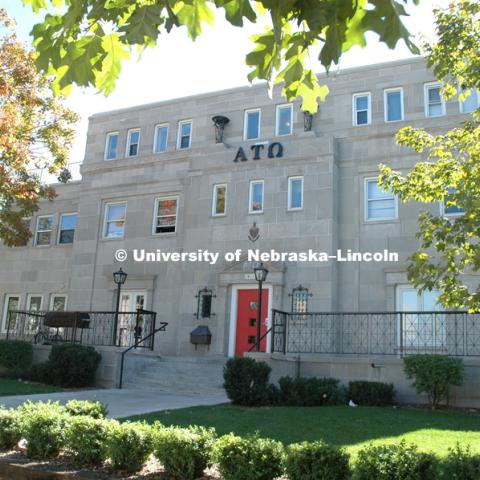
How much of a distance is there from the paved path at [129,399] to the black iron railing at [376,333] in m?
2.96

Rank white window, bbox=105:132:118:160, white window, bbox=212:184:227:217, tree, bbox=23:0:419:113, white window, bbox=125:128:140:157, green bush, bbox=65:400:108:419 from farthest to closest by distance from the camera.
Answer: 1. white window, bbox=105:132:118:160
2. white window, bbox=125:128:140:157
3. white window, bbox=212:184:227:217
4. green bush, bbox=65:400:108:419
5. tree, bbox=23:0:419:113

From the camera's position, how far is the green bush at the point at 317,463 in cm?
629

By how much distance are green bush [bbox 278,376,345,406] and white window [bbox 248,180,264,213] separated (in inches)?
328

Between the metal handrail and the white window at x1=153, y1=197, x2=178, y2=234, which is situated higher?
the white window at x1=153, y1=197, x2=178, y2=234

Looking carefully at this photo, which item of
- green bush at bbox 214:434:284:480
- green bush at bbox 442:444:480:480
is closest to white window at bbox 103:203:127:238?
green bush at bbox 214:434:284:480

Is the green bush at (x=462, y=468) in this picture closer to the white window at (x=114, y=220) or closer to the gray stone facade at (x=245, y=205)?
the gray stone facade at (x=245, y=205)

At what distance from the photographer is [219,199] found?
22.6m

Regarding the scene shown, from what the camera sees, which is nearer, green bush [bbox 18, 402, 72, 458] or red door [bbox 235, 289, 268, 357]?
green bush [bbox 18, 402, 72, 458]

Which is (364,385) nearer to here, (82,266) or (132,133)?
(82,266)

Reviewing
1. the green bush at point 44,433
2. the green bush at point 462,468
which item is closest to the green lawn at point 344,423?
the green bush at point 462,468

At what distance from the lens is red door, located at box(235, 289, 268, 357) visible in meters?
20.8

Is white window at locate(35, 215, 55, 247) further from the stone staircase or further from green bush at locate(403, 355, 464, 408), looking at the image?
green bush at locate(403, 355, 464, 408)

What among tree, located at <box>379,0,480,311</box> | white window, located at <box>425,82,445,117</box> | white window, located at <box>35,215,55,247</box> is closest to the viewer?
tree, located at <box>379,0,480,311</box>

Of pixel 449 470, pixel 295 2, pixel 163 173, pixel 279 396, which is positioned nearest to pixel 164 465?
pixel 449 470
